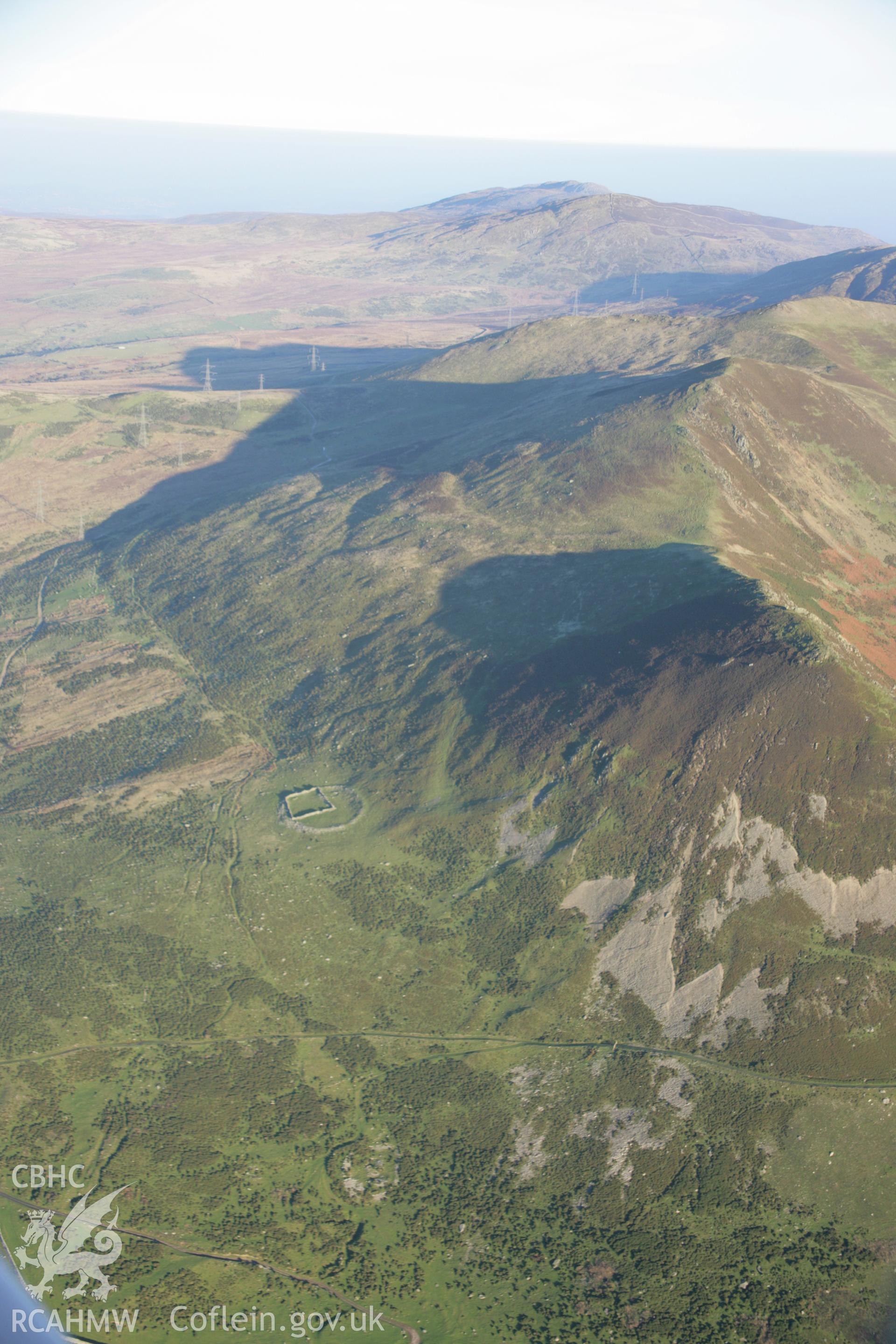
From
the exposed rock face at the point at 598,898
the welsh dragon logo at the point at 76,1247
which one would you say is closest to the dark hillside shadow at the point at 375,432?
the exposed rock face at the point at 598,898

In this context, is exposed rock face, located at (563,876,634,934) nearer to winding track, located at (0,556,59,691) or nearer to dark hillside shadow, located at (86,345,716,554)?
winding track, located at (0,556,59,691)

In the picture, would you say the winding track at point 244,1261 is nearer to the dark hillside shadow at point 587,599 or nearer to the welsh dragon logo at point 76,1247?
the welsh dragon logo at point 76,1247

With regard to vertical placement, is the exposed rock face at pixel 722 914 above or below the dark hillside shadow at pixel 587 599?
below

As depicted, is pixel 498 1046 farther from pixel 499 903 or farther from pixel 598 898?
pixel 598 898

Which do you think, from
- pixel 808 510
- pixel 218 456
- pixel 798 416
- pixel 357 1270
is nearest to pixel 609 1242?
pixel 357 1270

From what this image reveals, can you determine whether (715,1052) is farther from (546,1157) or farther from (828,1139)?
(546,1157)
